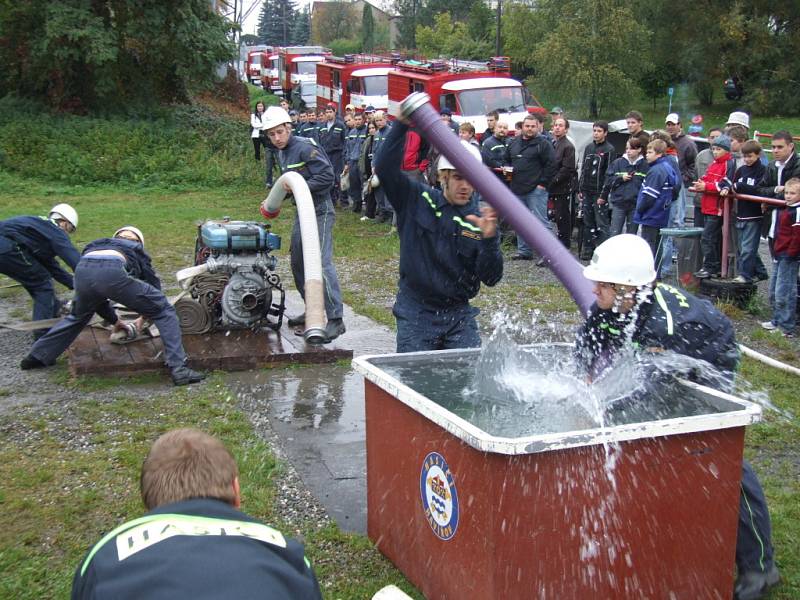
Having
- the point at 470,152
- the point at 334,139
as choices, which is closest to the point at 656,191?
the point at 470,152

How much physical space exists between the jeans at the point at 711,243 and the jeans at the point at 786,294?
1.64 meters

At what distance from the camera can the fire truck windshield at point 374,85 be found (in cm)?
2912

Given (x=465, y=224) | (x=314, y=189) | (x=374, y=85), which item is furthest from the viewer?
(x=374, y=85)

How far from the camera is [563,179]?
1367 cm

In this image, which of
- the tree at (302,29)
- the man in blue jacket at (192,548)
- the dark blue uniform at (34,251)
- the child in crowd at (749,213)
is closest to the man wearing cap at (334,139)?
the child in crowd at (749,213)

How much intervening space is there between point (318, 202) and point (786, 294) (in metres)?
4.73

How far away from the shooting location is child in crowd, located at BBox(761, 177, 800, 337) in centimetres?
896

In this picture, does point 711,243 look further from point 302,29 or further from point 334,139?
point 302,29

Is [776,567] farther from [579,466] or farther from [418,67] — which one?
[418,67]

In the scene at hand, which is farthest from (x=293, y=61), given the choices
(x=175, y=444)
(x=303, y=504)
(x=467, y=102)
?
(x=175, y=444)

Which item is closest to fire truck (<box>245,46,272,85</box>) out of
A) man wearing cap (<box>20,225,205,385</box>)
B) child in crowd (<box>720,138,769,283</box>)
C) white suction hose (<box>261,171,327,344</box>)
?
child in crowd (<box>720,138,769,283</box>)

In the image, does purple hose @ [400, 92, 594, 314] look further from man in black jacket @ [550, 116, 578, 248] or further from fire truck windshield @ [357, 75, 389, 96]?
fire truck windshield @ [357, 75, 389, 96]

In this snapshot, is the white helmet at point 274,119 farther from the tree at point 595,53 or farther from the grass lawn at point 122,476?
the tree at point 595,53

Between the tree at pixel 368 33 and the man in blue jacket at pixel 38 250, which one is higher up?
the tree at pixel 368 33
